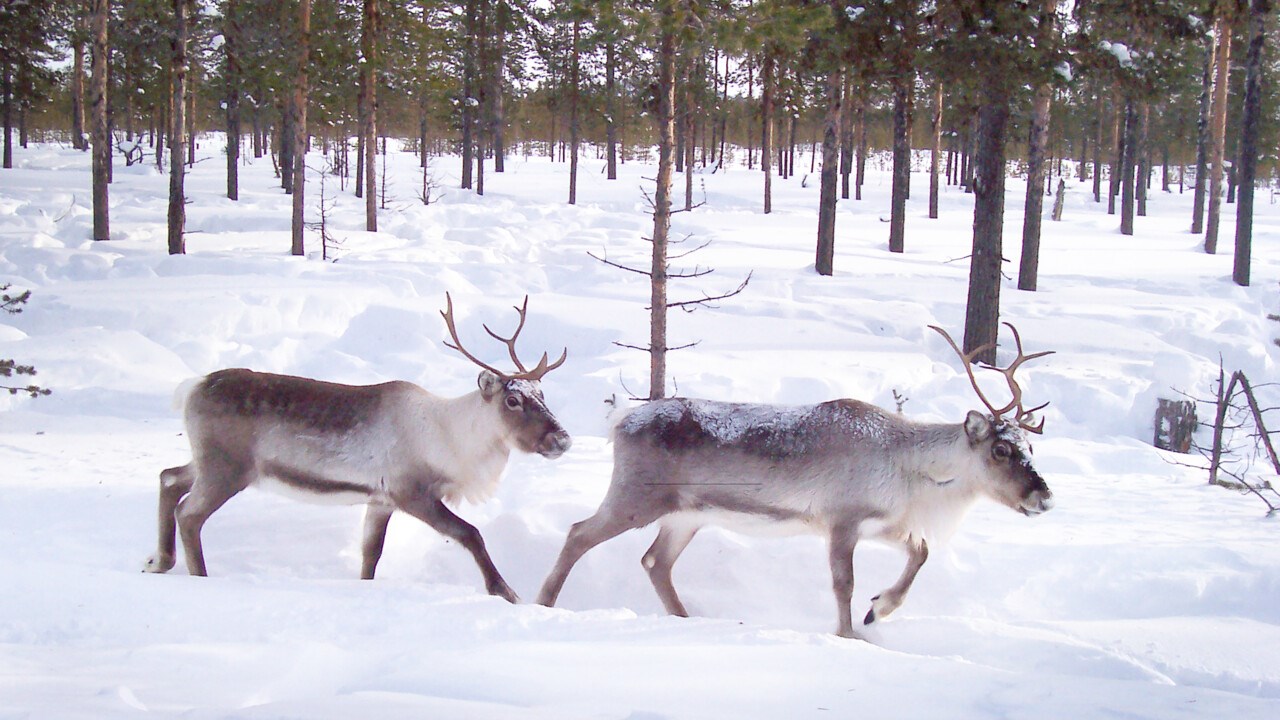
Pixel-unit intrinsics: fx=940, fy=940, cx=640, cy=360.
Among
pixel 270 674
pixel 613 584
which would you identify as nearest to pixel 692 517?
pixel 613 584

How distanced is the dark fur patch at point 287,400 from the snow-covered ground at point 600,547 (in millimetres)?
954

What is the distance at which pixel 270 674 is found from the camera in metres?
3.05

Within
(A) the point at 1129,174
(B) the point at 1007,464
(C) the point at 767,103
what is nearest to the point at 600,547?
(B) the point at 1007,464

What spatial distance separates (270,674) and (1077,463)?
24.2 feet

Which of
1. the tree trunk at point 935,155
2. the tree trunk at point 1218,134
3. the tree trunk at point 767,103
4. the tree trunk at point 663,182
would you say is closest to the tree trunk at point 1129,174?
the tree trunk at point 1218,134

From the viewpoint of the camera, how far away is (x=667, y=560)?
213 inches

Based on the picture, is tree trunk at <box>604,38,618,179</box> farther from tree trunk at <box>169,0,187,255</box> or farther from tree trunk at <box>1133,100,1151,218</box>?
tree trunk at <box>1133,100,1151,218</box>

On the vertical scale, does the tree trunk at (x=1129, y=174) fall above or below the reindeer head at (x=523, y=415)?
above

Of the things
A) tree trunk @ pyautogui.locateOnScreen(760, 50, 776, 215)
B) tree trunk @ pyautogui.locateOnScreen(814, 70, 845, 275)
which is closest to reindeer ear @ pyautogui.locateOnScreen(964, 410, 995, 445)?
tree trunk @ pyautogui.locateOnScreen(760, 50, 776, 215)

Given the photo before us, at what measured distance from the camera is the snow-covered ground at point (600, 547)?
10.0ft

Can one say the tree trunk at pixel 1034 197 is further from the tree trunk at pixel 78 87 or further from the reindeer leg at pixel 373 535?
the tree trunk at pixel 78 87

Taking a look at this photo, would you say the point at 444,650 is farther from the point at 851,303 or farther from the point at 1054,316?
the point at 1054,316

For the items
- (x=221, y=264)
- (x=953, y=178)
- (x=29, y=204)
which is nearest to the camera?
(x=221, y=264)

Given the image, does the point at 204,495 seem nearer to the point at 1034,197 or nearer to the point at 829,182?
the point at 829,182
